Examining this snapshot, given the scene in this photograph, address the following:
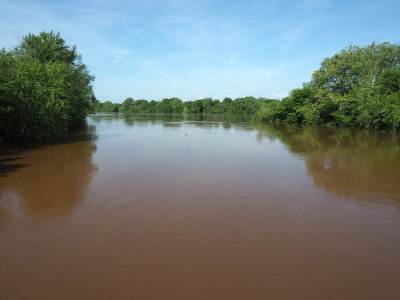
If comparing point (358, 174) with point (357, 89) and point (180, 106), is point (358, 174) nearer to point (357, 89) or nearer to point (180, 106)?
point (357, 89)

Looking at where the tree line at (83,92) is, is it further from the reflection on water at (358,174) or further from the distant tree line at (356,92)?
the reflection on water at (358,174)

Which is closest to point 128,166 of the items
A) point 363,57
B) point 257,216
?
point 257,216

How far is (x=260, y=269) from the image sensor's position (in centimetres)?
410

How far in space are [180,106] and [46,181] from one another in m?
146

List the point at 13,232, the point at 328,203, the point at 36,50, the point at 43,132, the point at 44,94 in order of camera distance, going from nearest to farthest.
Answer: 1. the point at 13,232
2. the point at 328,203
3. the point at 44,94
4. the point at 43,132
5. the point at 36,50

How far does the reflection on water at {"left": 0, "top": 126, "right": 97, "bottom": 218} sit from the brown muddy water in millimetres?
62

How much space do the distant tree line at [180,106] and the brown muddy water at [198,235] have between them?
406 feet

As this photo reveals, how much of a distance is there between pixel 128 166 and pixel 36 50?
974 inches

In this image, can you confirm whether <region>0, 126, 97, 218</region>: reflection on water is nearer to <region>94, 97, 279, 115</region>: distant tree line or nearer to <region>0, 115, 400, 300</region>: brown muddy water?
<region>0, 115, 400, 300</region>: brown muddy water

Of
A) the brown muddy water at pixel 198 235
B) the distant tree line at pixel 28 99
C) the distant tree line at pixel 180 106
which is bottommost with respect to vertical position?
the brown muddy water at pixel 198 235

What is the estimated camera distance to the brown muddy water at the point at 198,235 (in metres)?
3.71

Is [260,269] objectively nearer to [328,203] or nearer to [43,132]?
[328,203]

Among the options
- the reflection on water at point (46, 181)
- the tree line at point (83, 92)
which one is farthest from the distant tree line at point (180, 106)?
the reflection on water at point (46, 181)

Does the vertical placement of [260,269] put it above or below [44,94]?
below
